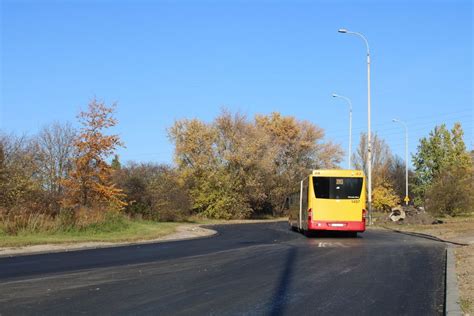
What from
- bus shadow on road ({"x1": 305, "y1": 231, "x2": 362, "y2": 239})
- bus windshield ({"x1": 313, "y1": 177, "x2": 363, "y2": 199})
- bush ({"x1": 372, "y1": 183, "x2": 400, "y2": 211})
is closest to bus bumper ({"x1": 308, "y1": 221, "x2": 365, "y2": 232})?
bus windshield ({"x1": 313, "y1": 177, "x2": 363, "y2": 199})

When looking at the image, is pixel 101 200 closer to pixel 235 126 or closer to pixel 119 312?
pixel 119 312

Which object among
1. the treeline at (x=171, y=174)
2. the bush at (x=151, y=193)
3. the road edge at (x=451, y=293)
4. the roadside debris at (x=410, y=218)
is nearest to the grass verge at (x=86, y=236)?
the treeline at (x=171, y=174)

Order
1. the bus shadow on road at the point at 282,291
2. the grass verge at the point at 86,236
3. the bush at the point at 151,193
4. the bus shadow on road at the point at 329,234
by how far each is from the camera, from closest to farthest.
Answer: the bus shadow on road at the point at 282,291
the grass verge at the point at 86,236
the bus shadow on road at the point at 329,234
the bush at the point at 151,193

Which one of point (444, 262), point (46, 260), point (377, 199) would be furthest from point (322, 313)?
point (377, 199)

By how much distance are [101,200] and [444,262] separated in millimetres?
24407

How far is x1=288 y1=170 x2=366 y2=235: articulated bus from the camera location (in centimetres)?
2461

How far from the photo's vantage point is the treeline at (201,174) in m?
29.8

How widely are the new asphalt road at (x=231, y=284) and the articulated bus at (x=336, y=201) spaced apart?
779 cm

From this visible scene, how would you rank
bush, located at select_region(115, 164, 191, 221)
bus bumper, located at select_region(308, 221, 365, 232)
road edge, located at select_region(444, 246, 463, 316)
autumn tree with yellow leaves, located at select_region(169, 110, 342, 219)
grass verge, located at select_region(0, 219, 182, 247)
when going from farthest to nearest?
autumn tree with yellow leaves, located at select_region(169, 110, 342, 219) < bush, located at select_region(115, 164, 191, 221) < bus bumper, located at select_region(308, 221, 365, 232) < grass verge, located at select_region(0, 219, 182, 247) < road edge, located at select_region(444, 246, 463, 316)

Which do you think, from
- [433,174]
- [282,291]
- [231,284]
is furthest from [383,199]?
[282,291]

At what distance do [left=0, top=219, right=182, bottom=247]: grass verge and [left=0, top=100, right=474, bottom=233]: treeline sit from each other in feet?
1.97

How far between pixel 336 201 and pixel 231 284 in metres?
14.9

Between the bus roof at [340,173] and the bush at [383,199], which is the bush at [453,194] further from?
the bush at [383,199]

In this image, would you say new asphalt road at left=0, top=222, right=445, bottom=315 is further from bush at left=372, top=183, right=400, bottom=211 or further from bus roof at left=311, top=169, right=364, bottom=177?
bush at left=372, top=183, right=400, bottom=211
